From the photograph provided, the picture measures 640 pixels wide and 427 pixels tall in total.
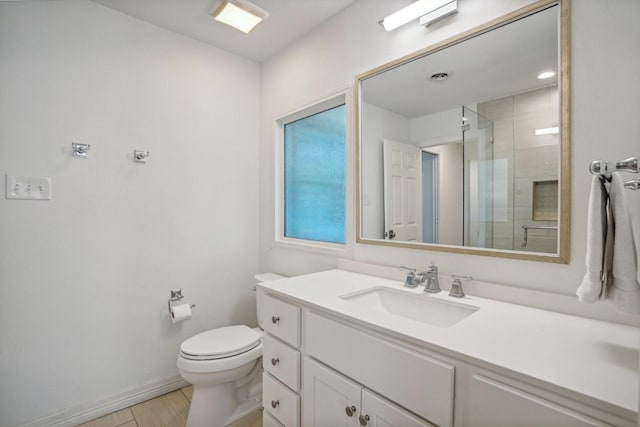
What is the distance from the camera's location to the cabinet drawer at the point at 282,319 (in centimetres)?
120

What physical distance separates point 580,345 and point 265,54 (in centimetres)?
245

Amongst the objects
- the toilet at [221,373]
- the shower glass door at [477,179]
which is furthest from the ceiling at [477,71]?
the toilet at [221,373]

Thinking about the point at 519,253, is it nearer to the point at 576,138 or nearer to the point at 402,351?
the point at 576,138

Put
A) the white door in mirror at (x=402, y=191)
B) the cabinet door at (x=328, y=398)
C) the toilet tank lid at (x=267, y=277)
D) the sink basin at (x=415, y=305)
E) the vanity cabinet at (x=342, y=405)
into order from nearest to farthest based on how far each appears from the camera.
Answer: the vanity cabinet at (x=342, y=405), the cabinet door at (x=328, y=398), the sink basin at (x=415, y=305), the white door in mirror at (x=402, y=191), the toilet tank lid at (x=267, y=277)

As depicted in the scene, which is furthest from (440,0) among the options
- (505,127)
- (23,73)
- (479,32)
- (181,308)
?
(181,308)

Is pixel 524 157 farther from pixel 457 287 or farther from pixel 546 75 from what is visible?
pixel 457 287

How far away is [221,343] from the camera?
1.71 meters

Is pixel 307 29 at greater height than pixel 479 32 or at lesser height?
greater

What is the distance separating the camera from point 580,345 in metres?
0.77

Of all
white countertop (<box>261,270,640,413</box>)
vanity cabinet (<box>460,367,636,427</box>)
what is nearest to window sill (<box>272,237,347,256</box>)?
white countertop (<box>261,270,640,413</box>)

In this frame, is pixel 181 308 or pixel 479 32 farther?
pixel 181 308

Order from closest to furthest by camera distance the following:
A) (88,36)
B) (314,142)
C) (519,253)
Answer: (519,253) → (88,36) → (314,142)

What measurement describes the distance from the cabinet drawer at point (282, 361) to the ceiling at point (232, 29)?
1839 mm

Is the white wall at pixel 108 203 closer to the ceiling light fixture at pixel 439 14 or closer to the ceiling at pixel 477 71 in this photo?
the ceiling at pixel 477 71
